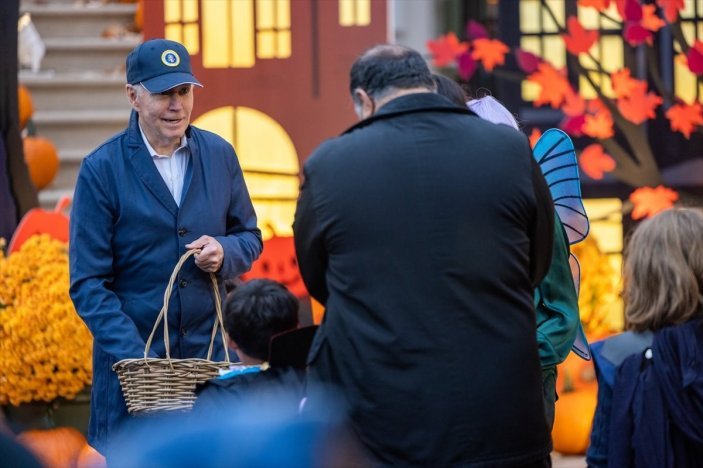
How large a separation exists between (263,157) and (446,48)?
144 cm

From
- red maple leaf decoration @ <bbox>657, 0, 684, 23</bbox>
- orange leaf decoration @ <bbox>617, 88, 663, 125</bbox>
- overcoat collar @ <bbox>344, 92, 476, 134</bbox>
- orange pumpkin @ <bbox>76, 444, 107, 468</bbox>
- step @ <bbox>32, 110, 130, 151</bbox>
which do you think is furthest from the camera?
step @ <bbox>32, 110, 130, 151</bbox>

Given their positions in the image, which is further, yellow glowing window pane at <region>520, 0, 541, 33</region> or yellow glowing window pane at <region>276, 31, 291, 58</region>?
yellow glowing window pane at <region>520, 0, 541, 33</region>

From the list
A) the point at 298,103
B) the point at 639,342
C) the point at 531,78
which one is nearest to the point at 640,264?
the point at 639,342

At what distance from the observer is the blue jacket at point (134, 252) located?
12.1 feet

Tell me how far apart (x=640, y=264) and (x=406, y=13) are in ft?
11.7

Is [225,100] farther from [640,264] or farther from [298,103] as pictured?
[640,264]

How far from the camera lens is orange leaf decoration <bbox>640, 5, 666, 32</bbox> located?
648 centimetres

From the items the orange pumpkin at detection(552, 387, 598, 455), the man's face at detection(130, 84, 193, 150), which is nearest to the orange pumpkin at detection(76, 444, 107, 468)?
the man's face at detection(130, 84, 193, 150)

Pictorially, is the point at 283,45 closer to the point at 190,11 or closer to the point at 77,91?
the point at 190,11

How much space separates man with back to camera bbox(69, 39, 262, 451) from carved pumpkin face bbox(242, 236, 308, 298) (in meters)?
1.96

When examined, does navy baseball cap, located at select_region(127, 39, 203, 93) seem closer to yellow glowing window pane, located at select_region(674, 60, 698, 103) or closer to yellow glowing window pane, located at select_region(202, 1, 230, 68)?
yellow glowing window pane, located at select_region(202, 1, 230, 68)

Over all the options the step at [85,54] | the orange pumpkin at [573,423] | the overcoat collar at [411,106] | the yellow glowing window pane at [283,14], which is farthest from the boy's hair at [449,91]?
the step at [85,54]

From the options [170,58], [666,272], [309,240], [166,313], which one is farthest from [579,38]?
[309,240]

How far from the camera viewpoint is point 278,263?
5836 millimetres
